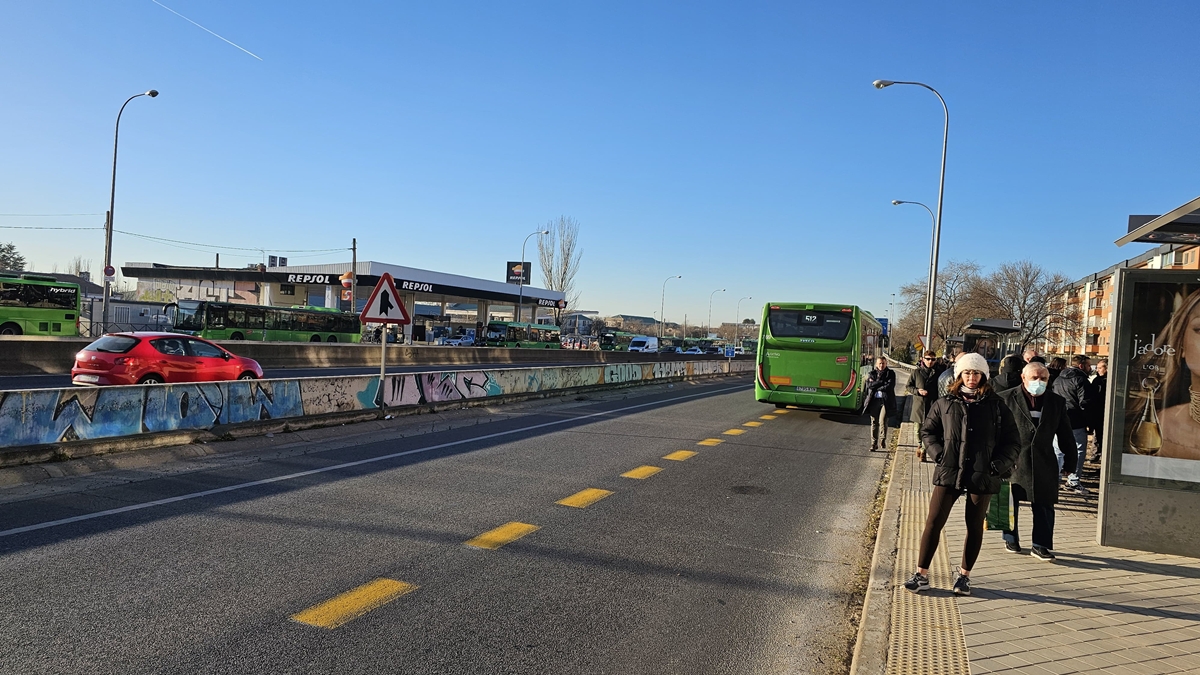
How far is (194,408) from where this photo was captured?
1085cm

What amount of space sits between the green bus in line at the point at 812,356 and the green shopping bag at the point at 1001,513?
11.6 metres

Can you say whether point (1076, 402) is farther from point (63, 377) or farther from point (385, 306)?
point (63, 377)

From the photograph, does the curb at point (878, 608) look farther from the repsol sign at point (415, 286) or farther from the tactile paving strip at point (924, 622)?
the repsol sign at point (415, 286)

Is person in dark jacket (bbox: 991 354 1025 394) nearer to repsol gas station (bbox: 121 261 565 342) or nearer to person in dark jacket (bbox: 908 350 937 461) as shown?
person in dark jacket (bbox: 908 350 937 461)

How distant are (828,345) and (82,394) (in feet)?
48.9

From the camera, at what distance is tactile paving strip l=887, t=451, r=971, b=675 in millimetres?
3988

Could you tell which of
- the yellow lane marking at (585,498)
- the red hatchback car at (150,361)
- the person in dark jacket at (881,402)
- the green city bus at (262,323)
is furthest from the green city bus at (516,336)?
the yellow lane marking at (585,498)

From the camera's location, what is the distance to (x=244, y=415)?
11656 millimetres

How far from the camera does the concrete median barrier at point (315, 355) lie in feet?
67.1

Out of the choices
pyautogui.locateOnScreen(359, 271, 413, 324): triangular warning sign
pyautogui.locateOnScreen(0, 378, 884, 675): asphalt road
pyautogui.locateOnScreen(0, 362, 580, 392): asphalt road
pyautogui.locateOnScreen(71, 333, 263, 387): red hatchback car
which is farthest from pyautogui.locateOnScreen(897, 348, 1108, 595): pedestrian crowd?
pyautogui.locateOnScreen(71, 333, 263, 387): red hatchback car

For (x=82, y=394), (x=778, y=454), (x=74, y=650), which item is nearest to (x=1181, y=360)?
(x=778, y=454)

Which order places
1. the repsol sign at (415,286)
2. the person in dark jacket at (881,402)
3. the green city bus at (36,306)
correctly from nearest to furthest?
the person in dark jacket at (881,402), the green city bus at (36,306), the repsol sign at (415,286)

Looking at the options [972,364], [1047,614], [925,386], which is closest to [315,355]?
[925,386]

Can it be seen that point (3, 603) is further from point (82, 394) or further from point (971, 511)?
point (971, 511)
